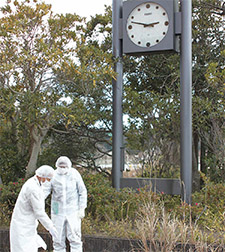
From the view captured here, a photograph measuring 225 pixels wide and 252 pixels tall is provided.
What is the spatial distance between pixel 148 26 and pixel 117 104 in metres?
1.62

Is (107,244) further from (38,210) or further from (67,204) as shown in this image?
(38,210)

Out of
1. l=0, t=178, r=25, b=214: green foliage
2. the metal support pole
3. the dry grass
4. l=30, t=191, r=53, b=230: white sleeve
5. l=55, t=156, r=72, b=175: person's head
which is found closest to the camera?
l=30, t=191, r=53, b=230: white sleeve

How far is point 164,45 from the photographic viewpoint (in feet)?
24.5

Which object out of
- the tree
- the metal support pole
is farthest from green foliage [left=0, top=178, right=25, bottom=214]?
the metal support pole

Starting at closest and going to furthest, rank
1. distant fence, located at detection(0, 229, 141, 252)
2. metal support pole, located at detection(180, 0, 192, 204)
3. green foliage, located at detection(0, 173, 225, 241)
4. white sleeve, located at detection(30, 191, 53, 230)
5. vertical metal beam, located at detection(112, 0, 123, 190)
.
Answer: white sleeve, located at detection(30, 191, 53, 230)
distant fence, located at detection(0, 229, 141, 252)
green foliage, located at detection(0, 173, 225, 241)
metal support pole, located at detection(180, 0, 192, 204)
vertical metal beam, located at detection(112, 0, 123, 190)

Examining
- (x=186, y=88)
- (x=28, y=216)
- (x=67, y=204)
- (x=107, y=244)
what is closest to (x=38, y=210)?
(x=28, y=216)

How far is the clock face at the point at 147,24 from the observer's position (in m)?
7.54

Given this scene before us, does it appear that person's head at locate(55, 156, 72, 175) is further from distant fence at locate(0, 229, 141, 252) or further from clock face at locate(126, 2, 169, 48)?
clock face at locate(126, 2, 169, 48)

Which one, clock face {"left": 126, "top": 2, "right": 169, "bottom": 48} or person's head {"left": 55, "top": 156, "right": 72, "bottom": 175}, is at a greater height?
clock face {"left": 126, "top": 2, "right": 169, "bottom": 48}

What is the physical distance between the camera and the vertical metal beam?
788cm

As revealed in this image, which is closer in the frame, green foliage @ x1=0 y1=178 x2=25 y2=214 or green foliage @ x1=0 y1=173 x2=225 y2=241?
green foliage @ x1=0 y1=173 x2=225 y2=241

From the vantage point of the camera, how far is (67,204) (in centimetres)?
581

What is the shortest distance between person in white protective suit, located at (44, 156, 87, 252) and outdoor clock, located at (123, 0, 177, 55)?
9.74ft

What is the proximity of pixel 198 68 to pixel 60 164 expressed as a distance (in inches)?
208
